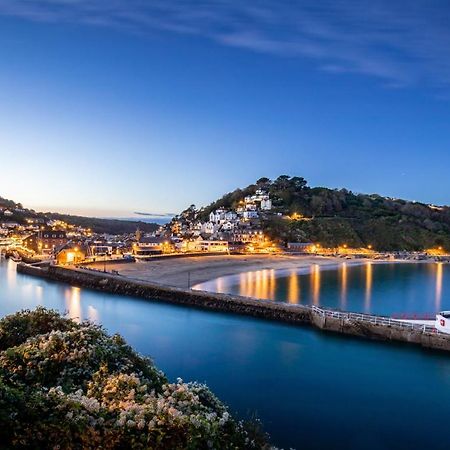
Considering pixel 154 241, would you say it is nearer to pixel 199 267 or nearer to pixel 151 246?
pixel 151 246

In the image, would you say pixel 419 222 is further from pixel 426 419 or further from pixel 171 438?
pixel 171 438

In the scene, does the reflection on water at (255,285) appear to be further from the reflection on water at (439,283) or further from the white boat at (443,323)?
the white boat at (443,323)

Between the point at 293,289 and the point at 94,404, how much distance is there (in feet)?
93.0

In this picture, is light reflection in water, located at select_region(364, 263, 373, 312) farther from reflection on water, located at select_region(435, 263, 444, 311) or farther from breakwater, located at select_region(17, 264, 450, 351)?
breakwater, located at select_region(17, 264, 450, 351)

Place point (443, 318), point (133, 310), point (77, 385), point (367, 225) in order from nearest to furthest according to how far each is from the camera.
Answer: point (77, 385), point (443, 318), point (133, 310), point (367, 225)

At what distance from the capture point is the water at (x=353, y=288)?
27.6 m

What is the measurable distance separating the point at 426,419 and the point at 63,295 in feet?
80.2

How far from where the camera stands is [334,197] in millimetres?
93625

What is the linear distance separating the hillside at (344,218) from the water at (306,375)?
51265 mm

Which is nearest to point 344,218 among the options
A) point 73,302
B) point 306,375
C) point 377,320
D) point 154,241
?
point 154,241

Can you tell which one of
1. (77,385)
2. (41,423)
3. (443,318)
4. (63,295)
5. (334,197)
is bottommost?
(63,295)

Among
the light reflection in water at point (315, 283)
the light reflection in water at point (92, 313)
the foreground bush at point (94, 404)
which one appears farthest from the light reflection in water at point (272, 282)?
the foreground bush at point (94, 404)

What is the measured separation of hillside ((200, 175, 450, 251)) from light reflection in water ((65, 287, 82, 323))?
44.1 metres

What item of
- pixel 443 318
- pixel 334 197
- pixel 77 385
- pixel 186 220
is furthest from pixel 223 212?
pixel 77 385
